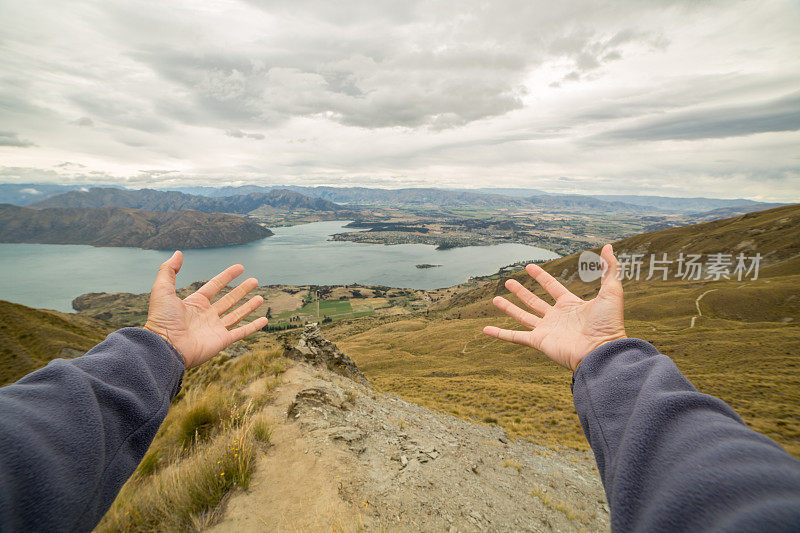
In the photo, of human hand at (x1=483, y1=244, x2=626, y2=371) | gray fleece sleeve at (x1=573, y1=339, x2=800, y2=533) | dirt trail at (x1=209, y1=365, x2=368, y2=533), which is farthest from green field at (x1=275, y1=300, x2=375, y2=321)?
gray fleece sleeve at (x1=573, y1=339, x2=800, y2=533)

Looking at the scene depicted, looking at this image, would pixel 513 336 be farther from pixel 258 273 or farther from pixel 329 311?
pixel 258 273

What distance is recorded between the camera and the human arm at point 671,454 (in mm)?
1098

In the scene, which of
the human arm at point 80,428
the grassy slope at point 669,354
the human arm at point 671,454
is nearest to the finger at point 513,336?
the human arm at point 671,454

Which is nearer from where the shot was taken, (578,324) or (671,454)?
(671,454)

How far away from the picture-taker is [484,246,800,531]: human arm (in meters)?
1.10

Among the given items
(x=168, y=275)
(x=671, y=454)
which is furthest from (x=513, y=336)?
(x=168, y=275)

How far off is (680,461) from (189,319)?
4.65 meters

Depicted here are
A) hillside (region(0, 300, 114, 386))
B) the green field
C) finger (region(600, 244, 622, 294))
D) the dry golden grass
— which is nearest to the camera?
finger (region(600, 244, 622, 294))

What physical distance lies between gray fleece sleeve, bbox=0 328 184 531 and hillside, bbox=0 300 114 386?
97.2ft

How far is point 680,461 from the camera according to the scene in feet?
4.68

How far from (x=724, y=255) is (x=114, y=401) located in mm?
104278

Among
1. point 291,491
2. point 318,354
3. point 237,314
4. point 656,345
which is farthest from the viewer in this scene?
point 656,345

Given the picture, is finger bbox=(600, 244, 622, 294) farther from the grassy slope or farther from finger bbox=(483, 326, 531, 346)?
the grassy slope

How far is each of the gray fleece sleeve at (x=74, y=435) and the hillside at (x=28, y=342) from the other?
97.2 feet
